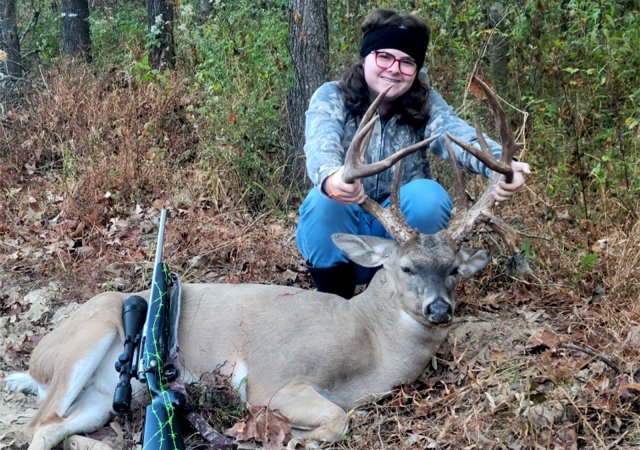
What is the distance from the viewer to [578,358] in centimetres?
389

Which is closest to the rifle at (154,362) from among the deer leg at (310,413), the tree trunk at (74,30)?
the deer leg at (310,413)

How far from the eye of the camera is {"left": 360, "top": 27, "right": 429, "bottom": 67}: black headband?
4.43m

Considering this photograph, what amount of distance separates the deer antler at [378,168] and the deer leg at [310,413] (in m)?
0.89

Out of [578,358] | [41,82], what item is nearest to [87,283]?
[578,358]

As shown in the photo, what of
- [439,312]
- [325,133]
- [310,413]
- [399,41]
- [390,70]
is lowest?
[310,413]

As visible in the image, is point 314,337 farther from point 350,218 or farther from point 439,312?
point 350,218

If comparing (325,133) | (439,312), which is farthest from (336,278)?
(439,312)

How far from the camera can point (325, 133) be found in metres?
4.39

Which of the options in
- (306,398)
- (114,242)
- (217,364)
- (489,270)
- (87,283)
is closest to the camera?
(306,398)

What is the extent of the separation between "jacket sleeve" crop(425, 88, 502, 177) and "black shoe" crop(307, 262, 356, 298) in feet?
2.76

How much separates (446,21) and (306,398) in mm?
3829

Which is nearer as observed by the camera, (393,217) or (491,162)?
(491,162)

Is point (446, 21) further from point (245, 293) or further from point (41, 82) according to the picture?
point (41, 82)

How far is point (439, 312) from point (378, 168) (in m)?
0.72
